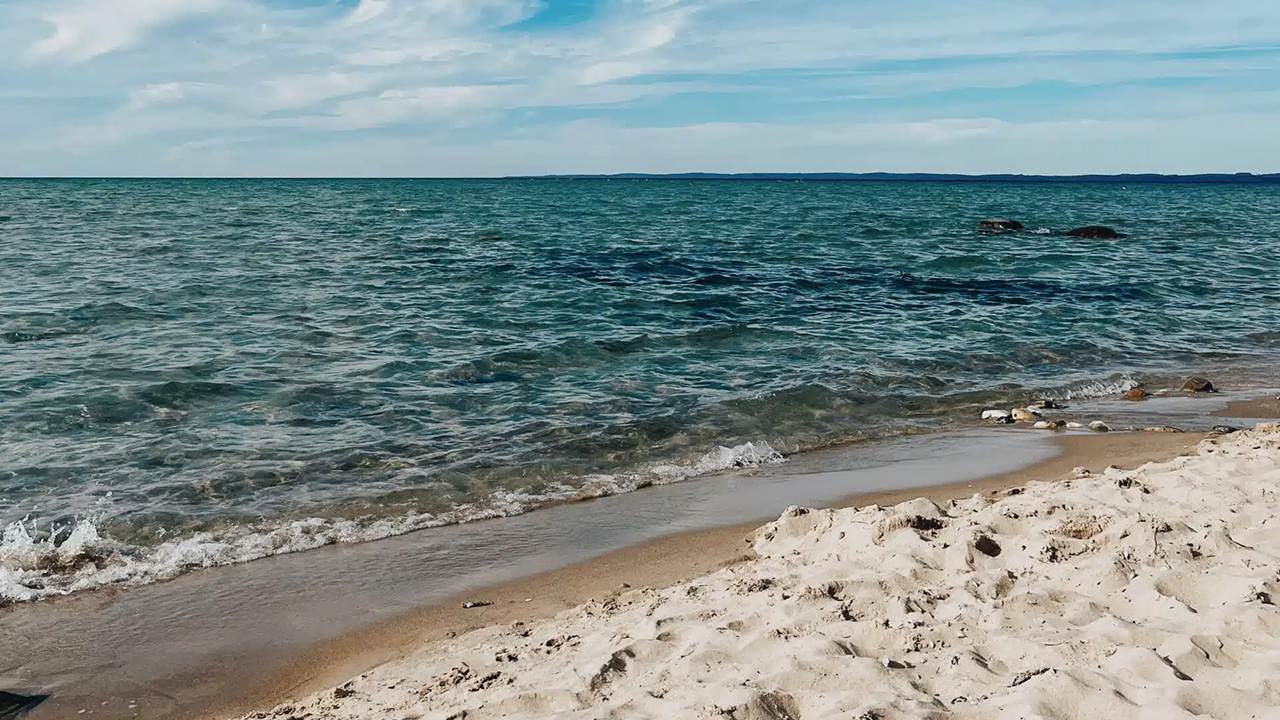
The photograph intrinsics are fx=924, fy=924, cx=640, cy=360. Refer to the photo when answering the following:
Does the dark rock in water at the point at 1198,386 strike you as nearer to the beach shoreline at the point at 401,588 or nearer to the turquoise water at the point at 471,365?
the turquoise water at the point at 471,365

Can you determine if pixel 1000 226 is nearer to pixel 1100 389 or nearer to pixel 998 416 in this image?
pixel 1100 389

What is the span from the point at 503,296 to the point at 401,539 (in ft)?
40.3

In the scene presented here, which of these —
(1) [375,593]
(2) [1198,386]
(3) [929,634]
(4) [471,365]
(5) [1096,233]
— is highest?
(5) [1096,233]

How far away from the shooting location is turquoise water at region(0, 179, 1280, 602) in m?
7.96

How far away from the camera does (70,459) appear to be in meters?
8.70

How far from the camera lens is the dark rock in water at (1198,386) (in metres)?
12.5

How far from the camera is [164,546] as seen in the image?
6949 mm

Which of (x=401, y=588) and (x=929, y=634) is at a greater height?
(x=929, y=634)

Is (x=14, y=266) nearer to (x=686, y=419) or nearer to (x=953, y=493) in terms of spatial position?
(x=686, y=419)

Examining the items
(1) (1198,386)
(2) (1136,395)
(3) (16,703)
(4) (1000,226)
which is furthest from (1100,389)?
Result: (4) (1000,226)

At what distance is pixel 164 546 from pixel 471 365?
6145 mm

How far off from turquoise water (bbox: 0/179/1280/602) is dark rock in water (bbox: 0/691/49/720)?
60.0 inches

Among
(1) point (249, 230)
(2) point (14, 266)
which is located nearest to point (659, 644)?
(2) point (14, 266)

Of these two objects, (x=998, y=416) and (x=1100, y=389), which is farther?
(x=1100, y=389)
